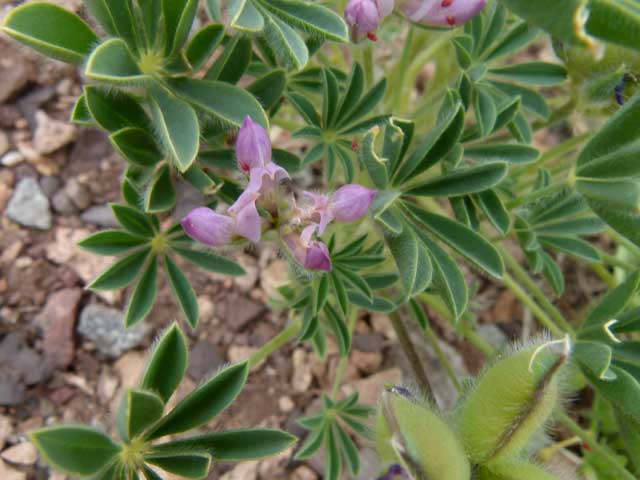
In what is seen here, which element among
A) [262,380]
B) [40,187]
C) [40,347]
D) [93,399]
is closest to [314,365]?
[262,380]

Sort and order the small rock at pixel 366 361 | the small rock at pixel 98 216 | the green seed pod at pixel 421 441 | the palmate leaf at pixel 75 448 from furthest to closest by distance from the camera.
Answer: the small rock at pixel 366 361, the small rock at pixel 98 216, the green seed pod at pixel 421 441, the palmate leaf at pixel 75 448

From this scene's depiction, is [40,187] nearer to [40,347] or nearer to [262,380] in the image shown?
[40,347]

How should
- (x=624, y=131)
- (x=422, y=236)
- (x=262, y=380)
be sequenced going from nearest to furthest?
(x=624, y=131), (x=422, y=236), (x=262, y=380)

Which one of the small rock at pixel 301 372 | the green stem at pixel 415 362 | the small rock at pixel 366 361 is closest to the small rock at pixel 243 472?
the small rock at pixel 301 372

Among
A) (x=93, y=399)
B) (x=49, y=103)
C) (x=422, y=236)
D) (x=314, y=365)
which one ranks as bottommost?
(x=93, y=399)

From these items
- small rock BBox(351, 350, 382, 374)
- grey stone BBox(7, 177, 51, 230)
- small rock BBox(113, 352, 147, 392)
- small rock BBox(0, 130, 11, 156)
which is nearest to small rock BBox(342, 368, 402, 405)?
small rock BBox(351, 350, 382, 374)

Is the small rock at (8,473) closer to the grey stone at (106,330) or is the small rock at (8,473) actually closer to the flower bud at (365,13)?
the grey stone at (106,330)
